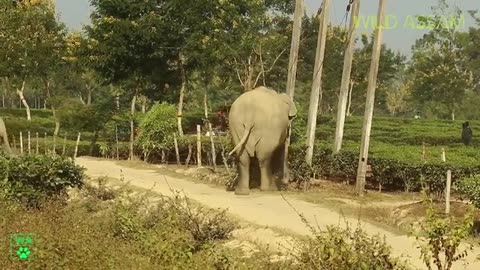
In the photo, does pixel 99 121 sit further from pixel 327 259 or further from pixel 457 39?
pixel 457 39

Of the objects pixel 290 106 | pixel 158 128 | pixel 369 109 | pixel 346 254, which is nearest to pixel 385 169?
pixel 369 109

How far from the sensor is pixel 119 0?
2350cm

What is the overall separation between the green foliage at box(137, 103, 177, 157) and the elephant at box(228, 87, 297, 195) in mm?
7902

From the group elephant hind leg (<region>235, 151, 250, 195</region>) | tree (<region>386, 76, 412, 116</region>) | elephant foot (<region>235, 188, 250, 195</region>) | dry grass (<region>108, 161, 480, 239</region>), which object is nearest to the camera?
dry grass (<region>108, 161, 480, 239</region>)

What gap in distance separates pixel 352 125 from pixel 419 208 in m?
24.7

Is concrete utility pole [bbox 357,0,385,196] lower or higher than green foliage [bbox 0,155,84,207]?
higher

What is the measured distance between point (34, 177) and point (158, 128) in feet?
33.7

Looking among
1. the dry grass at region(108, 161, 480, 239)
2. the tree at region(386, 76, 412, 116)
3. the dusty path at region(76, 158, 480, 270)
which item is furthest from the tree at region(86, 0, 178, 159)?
the tree at region(386, 76, 412, 116)

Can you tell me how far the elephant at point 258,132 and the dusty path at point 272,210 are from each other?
0.54 meters

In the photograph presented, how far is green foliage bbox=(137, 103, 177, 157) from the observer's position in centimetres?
2144

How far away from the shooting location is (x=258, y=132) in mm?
13594

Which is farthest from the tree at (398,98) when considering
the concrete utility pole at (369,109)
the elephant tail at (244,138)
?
the elephant tail at (244,138)

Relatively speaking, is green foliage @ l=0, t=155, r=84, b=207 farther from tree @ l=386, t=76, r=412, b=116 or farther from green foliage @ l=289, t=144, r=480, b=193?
tree @ l=386, t=76, r=412, b=116

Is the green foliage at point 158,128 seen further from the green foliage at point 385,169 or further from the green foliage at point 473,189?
the green foliage at point 473,189
